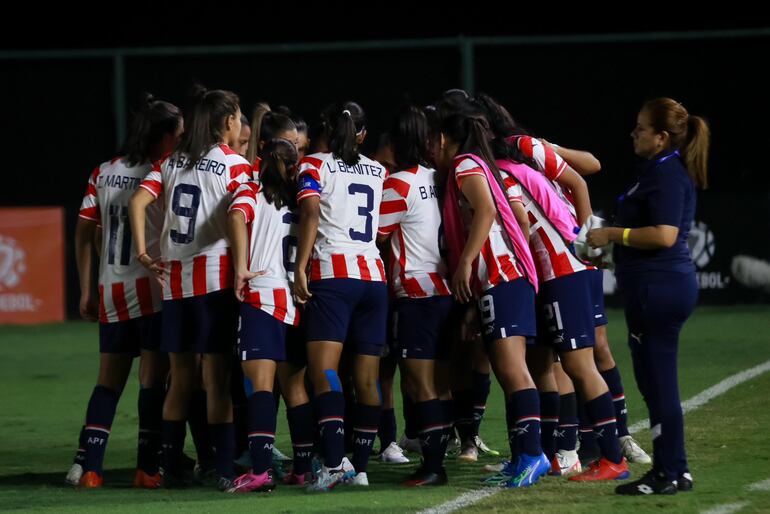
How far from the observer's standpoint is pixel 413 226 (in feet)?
21.2

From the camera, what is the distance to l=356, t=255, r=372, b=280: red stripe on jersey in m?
6.31

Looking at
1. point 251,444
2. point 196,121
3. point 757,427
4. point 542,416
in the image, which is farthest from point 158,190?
point 757,427

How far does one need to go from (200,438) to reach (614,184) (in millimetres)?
9955

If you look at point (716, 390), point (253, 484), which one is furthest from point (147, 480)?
point (716, 390)

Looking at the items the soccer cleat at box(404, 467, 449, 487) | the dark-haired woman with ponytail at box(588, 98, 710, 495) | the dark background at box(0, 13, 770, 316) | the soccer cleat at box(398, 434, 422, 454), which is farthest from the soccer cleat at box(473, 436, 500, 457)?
the dark background at box(0, 13, 770, 316)

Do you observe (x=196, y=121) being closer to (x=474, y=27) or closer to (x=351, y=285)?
(x=351, y=285)

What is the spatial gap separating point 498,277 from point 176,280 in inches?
59.5

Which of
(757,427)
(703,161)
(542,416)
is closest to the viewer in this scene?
(703,161)

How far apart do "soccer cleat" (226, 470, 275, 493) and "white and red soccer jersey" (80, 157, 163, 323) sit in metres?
1.00

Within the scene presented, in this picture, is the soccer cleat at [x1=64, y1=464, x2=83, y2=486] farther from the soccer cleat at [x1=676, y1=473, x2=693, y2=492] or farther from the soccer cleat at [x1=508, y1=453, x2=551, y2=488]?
the soccer cleat at [x1=676, y1=473, x2=693, y2=492]

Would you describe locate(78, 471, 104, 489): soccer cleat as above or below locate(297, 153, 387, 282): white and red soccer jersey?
below

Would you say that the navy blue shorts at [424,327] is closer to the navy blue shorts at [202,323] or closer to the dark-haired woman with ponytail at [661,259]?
the navy blue shorts at [202,323]

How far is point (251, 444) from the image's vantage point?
6.21 m

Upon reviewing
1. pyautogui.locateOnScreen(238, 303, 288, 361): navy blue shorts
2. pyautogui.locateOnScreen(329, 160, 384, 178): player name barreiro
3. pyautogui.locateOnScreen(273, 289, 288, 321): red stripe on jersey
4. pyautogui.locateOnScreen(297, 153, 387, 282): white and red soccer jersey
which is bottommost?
pyautogui.locateOnScreen(238, 303, 288, 361): navy blue shorts
